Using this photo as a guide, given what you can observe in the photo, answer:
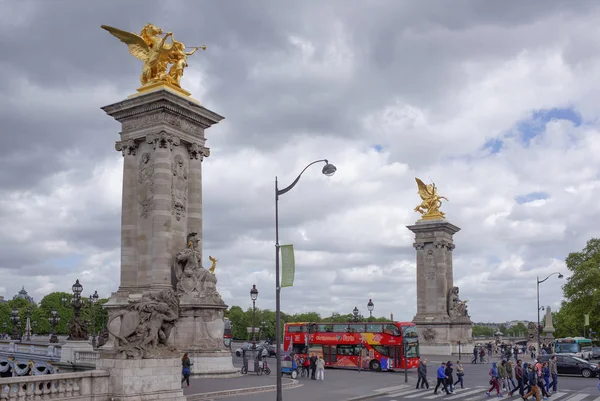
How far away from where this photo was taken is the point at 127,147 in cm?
3728

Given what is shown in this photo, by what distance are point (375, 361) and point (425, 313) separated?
25.2m

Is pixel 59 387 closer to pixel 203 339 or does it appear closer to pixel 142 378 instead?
pixel 142 378

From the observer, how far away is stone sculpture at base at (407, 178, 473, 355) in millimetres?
68688

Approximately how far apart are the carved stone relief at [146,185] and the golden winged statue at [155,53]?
4611mm

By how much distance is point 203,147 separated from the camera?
38.9 meters

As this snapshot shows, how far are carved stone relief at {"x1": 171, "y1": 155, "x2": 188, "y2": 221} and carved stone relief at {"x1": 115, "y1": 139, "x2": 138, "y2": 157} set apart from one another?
2437 millimetres

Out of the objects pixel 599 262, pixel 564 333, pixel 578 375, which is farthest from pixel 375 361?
pixel 564 333

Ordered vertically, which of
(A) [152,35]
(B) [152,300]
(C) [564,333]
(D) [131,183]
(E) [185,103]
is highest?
(A) [152,35]

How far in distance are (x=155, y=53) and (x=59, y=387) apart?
2327 centimetres

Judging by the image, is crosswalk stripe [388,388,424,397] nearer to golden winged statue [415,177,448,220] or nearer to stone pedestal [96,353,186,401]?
stone pedestal [96,353,186,401]

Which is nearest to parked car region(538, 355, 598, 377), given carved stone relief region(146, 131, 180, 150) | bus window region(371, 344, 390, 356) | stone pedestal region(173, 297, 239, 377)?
bus window region(371, 344, 390, 356)

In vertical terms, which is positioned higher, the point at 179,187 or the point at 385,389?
the point at 179,187

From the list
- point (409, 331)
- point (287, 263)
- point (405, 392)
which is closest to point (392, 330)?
point (409, 331)

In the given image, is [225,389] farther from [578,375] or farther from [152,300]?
[578,375]
